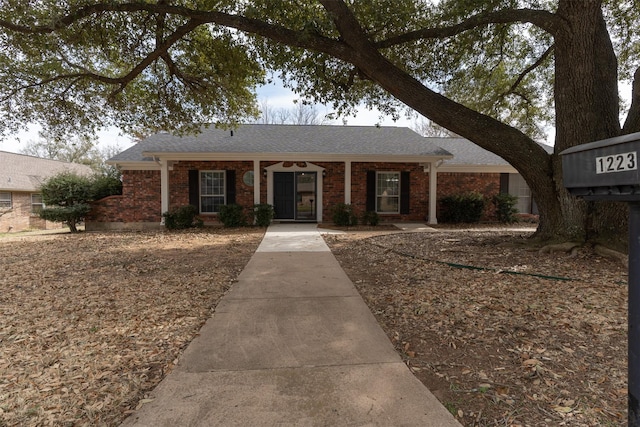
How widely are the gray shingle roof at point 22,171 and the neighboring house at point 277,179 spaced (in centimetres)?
989

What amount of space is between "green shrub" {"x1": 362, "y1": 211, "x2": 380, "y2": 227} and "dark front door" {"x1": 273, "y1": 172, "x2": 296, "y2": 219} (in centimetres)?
286

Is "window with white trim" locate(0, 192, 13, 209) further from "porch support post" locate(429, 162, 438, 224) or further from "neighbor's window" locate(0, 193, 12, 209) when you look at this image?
"porch support post" locate(429, 162, 438, 224)

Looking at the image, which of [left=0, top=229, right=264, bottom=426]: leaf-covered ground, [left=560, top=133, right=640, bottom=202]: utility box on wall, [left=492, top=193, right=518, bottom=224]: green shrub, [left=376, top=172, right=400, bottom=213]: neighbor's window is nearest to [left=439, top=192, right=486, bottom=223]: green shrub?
[left=492, top=193, right=518, bottom=224]: green shrub

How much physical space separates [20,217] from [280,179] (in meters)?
18.9

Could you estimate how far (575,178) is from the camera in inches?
54.9

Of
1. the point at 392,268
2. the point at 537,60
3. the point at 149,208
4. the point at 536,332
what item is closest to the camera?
the point at 536,332

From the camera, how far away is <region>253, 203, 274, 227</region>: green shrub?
12945 mm

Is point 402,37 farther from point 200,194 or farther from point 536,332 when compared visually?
point 200,194

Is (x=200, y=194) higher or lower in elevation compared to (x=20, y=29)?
lower

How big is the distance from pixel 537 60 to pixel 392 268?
8.69m

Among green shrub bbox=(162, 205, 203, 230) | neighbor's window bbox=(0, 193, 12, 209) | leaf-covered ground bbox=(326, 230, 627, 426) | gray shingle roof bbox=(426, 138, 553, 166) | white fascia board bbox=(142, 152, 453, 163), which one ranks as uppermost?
gray shingle roof bbox=(426, 138, 553, 166)

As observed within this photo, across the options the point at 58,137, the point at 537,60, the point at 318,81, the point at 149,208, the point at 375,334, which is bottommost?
the point at 375,334

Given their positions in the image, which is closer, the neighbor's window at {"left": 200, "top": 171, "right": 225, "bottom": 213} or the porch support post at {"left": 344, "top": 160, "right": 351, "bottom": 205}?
the porch support post at {"left": 344, "top": 160, "right": 351, "bottom": 205}

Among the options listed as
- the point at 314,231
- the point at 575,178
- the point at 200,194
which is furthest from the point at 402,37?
the point at 200,194
